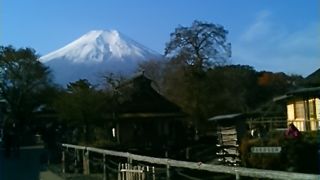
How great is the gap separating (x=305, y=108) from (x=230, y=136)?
24.6ft

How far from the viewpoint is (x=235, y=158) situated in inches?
1230

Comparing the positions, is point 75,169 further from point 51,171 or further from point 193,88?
point 193,88

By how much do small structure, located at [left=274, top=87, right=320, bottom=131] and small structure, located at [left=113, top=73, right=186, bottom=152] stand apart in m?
13.6

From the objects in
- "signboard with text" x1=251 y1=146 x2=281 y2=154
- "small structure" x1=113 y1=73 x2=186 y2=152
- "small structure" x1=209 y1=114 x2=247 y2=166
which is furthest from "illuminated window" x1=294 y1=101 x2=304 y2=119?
"signboard with text" x1=251 y1=146 x2=281 y2=154

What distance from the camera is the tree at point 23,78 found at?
63.7 metres

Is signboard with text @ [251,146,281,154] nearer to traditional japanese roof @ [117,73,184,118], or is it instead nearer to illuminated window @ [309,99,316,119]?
illuminated window @ [309,99,316,119]

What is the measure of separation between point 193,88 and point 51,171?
114 feet

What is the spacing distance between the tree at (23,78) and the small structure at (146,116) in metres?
10.7

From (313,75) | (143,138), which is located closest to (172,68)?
(143,138)

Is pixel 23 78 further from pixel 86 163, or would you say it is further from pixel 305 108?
pixel 86 163

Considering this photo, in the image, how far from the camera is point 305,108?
38.9m

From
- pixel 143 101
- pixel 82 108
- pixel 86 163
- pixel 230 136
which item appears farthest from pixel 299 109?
pixel 86 163

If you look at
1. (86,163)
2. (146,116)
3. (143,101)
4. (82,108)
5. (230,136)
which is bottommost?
(86,163)

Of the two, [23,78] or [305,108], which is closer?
[305,108]
